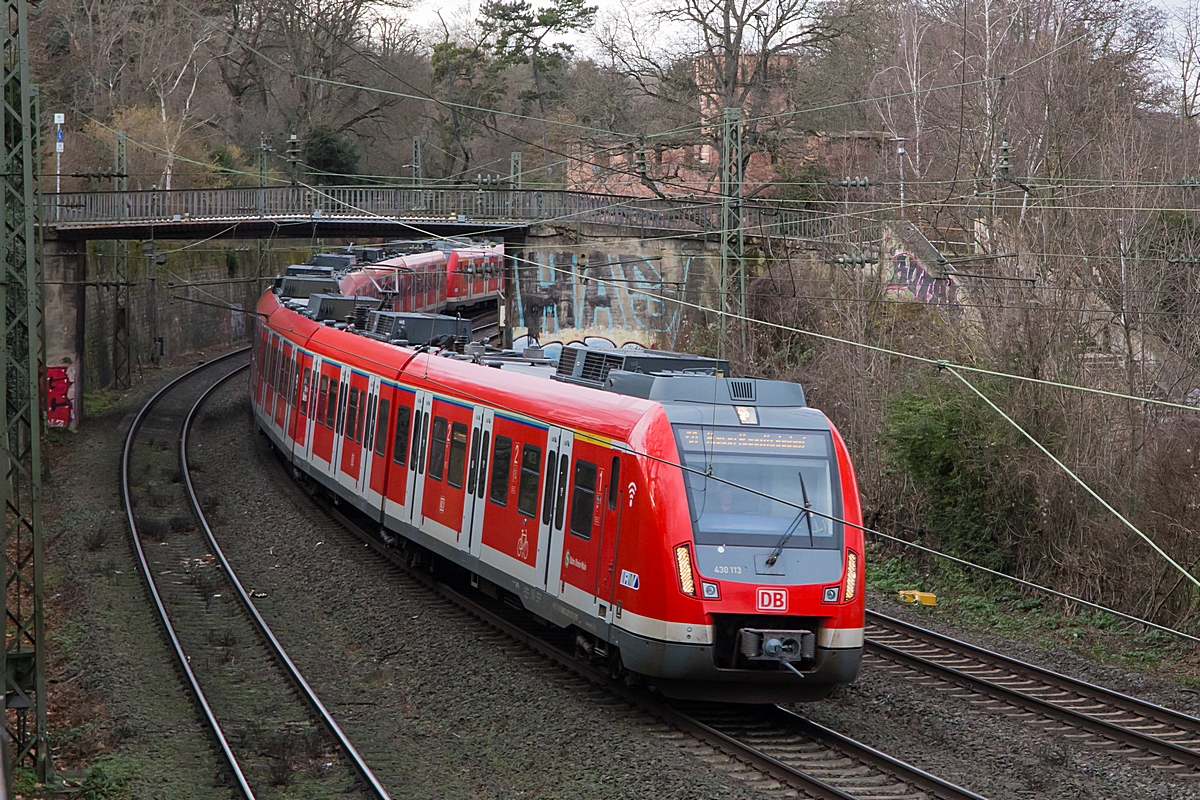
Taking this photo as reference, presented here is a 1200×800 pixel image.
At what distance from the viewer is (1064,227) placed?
19.5 metres

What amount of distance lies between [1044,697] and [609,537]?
463 cm

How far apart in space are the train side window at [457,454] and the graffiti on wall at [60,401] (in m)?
19.6

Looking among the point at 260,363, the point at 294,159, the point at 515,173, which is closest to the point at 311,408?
the point at 260,363

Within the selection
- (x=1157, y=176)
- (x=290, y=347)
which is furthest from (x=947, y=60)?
(x=290, y=347)

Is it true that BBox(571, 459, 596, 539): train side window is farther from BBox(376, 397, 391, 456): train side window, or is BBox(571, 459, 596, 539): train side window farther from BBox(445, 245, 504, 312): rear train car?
BBox(445, 245, 504, 312): rear train car

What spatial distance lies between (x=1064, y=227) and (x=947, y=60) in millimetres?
19034

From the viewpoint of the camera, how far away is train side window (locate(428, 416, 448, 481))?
15.3 meters

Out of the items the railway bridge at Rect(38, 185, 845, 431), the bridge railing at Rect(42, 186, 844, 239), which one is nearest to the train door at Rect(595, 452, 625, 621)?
the railway bridge at Rect(38, 185, 845, 431)

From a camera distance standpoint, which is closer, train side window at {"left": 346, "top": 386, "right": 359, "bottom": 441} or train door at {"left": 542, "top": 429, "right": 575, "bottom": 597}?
train door at {"left": 542, "top": 429, "right": 575, "bottom": 597}

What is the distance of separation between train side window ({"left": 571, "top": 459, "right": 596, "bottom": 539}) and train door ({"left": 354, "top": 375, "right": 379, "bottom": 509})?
6.62 m

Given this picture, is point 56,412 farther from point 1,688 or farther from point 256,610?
point 1,688

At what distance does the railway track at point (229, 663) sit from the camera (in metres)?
10.5

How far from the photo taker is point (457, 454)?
48.5 ft

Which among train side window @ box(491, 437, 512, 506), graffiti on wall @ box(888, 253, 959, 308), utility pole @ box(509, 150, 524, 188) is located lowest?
train side window @ box(491, 437, 512, 506)
